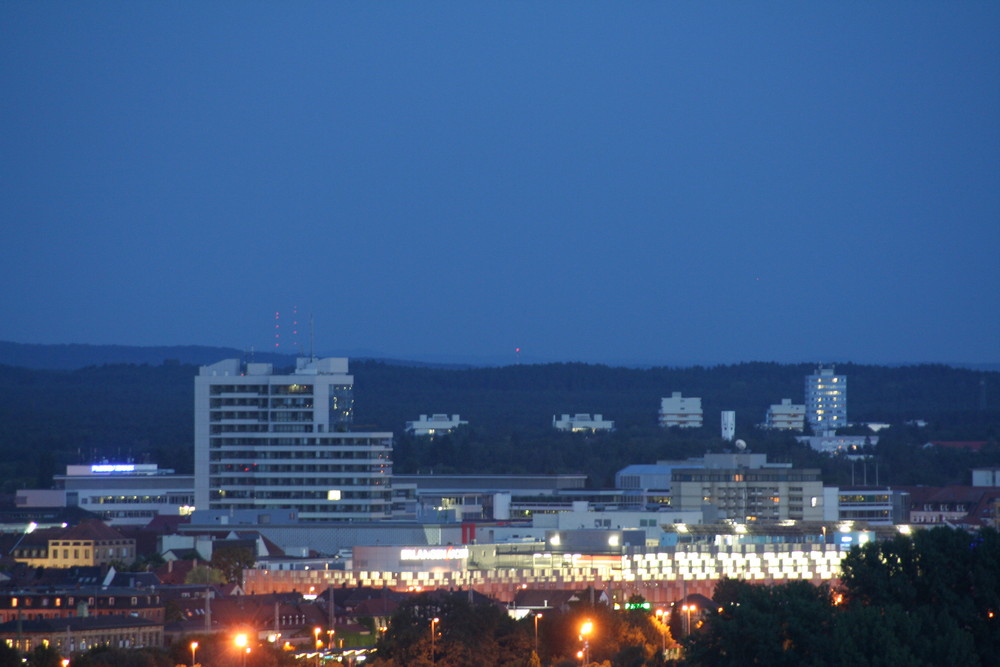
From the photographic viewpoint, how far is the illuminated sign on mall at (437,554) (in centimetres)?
11725

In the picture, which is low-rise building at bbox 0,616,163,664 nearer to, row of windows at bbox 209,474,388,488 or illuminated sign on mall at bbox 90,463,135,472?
row of windows at bbox 209,474,388,488

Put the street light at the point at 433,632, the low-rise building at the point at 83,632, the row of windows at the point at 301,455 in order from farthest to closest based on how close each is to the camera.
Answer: the row of windows at the point at 301,455 → the low-rise building at the point at 83,632 → the street light at the point at 433,632

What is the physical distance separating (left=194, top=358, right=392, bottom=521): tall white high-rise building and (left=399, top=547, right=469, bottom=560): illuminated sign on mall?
23.0 metres

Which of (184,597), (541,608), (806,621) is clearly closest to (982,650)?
(806,621)

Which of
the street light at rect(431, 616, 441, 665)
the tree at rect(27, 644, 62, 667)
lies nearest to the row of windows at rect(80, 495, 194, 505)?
the street light at rect(431, 616, 441, 665)

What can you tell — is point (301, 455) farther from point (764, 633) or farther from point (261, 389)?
point (764, 633)

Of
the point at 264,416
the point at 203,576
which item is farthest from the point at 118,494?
the point at 203,576

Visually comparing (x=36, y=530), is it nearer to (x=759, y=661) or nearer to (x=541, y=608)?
(x=541, y=608)

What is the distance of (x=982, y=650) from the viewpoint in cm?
6681

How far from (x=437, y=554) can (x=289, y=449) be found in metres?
27.4

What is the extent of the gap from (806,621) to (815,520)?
99.4 metres

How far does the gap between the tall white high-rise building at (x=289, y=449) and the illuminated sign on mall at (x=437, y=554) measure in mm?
23011

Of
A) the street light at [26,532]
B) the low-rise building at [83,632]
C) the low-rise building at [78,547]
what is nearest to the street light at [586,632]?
the low-rise building at [83,632]

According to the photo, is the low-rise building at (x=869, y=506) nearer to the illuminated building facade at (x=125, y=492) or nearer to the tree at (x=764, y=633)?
the illuminated building facade at (x=125, y=492)
